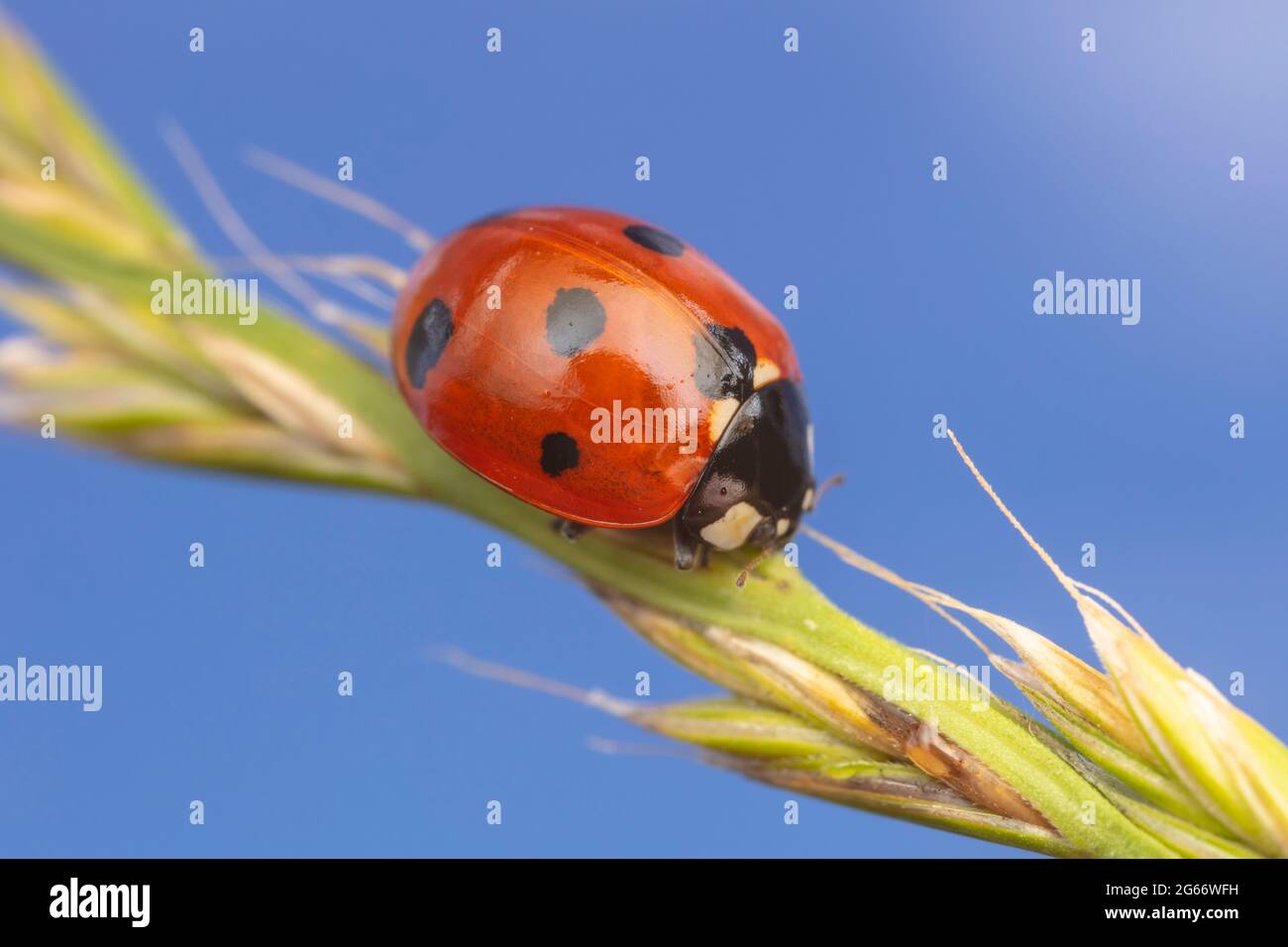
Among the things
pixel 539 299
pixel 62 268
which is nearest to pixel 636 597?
pixel 539 299

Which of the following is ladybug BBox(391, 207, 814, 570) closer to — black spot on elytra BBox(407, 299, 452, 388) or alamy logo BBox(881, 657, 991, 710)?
black spot on elytra BBox(407, 299, 452, 388)

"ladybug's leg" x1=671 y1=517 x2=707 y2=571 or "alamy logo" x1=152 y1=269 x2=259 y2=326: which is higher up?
"alamy logo" x1=152 y1=269 x2=259 y2=326

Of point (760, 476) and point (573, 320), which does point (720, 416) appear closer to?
point (760, 476)

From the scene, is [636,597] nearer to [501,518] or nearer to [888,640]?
[501,518]

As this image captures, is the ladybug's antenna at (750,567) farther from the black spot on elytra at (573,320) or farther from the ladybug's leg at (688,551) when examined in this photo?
the black spot on elytra at (573,320)

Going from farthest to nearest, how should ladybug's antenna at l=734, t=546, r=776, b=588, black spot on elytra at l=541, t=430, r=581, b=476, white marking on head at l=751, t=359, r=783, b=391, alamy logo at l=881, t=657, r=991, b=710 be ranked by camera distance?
white marking on head at l=751, t=359, r=783, b=391 → black spot on elytra at l=541, t=430, r=581, b=476 → ladybug's antenna at l=734, t=546, r=776, b=588 → alamy logo at l=881, t=657, r=991, b=710

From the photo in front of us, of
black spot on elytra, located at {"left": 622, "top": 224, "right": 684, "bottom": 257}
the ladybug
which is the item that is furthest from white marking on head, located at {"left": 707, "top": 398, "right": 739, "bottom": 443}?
black spot on elytra, located at {"left": 622, "top": 224, "right": 684, "bottom": 257}
